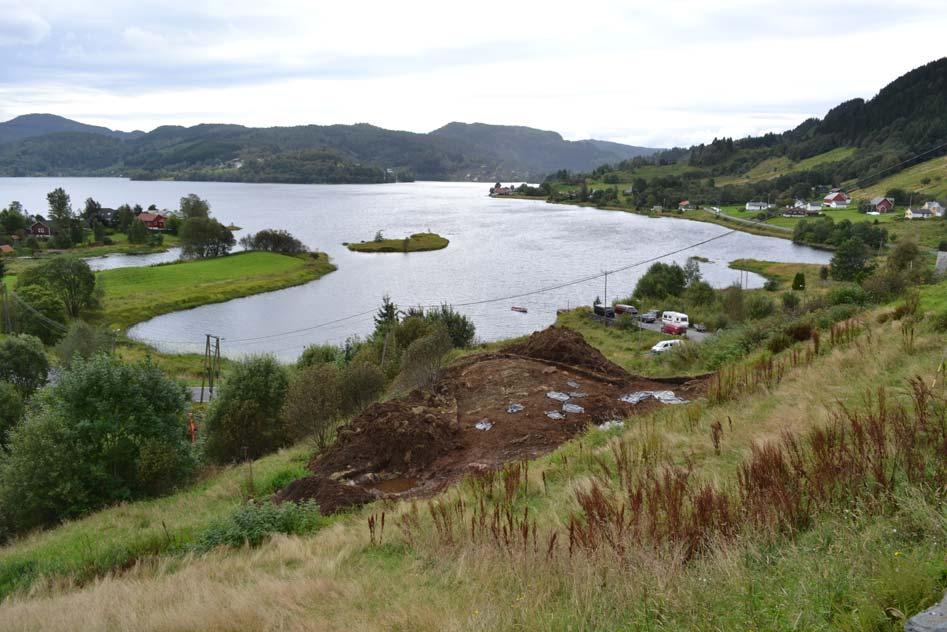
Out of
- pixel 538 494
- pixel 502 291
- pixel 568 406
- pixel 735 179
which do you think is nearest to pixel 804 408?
pixel 538 494

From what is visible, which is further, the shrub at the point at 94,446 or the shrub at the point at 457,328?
the shrub at the point at 457,328

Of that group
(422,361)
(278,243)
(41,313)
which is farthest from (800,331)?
(278,243)

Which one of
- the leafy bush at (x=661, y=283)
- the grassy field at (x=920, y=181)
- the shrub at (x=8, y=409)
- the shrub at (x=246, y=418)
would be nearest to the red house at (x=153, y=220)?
the leafy bush at (x=661, y=283)

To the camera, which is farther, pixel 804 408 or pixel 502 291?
pixel 502 291

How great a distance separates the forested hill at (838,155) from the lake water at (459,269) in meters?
29.8

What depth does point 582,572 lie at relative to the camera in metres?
4.46

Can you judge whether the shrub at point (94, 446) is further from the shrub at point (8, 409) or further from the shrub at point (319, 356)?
the shrub at point (319, 356)

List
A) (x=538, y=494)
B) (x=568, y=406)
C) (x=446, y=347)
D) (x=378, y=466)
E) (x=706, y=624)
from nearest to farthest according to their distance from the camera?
1. (x=706, y=624)
2. (x=538, y=494)
3. (x=378, y=466)
4. (x=568, y=406)
5. (x=446, y=347)

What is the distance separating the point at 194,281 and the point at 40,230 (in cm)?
4170

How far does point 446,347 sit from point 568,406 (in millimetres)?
7685

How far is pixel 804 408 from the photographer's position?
8.02 m

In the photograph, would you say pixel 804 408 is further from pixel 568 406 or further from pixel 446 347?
pixel 446 347

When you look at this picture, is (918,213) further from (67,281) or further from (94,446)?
(67,281)

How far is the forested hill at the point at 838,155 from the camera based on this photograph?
123438mm
